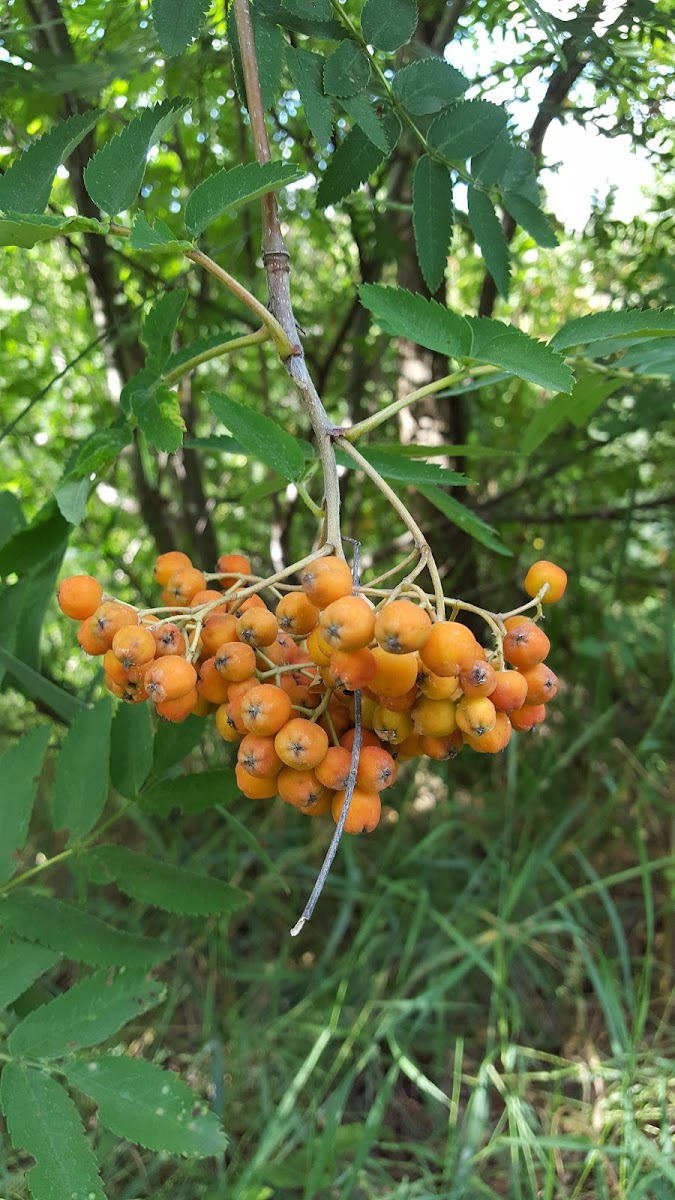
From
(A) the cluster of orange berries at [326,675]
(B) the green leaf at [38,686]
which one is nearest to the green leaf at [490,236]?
(A) the cluster of orange berries at [326,675]

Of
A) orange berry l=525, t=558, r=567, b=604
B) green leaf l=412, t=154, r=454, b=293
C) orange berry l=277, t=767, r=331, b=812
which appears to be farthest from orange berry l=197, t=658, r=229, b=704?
green leaf l=412, t=154, r=454, b=293

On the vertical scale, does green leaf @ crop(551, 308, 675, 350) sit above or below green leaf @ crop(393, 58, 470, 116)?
below

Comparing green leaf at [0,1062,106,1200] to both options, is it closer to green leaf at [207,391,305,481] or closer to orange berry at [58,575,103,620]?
orange berry at [58,575,103,620]

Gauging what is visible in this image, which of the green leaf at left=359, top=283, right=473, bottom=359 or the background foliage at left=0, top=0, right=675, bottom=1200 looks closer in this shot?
the green leaf at left=359, top=283, right=473, bottom=359

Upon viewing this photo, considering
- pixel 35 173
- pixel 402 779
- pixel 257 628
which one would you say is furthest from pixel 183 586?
pixel 402 779

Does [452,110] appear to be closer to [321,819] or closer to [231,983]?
[321,819]

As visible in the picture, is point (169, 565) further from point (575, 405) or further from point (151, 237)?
point (575, 405)
